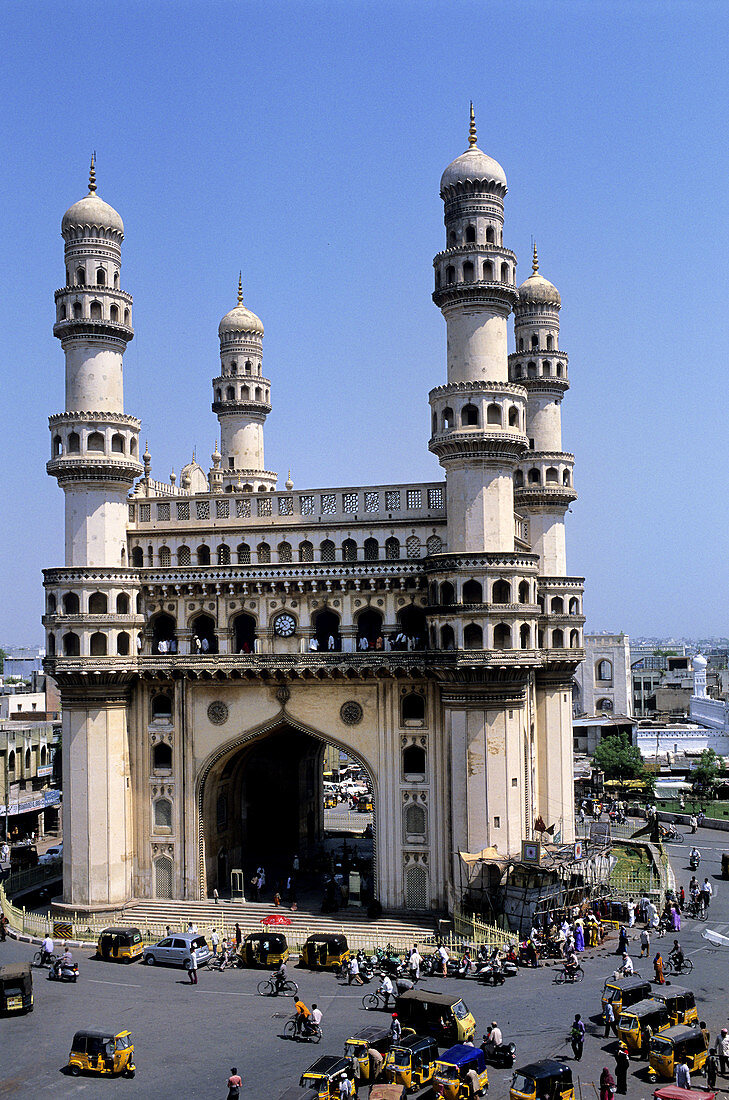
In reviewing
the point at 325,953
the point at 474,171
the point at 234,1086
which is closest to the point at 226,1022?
the point at 325,953

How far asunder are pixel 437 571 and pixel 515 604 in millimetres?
3250

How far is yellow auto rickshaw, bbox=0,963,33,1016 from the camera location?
109 ft

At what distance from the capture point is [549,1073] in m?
25.1

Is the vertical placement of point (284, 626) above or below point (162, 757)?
above

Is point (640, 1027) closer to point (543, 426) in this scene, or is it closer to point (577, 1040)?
point (577, 1040)

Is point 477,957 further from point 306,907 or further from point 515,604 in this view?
point 515,604

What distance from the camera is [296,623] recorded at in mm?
46375

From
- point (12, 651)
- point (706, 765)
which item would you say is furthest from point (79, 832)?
point (12, 651)

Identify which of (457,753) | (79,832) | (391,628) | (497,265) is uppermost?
(497,265)

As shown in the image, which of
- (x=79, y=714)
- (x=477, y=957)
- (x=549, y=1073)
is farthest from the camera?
(x=79, y=714)

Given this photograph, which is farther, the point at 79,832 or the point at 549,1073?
the point at 79,832

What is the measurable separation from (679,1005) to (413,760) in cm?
1645

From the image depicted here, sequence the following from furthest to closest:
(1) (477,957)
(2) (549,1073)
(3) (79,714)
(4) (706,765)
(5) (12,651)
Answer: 1. (5) (12,651)
2. (4) (706,765)
3. (3) (79,714)
4. (1) (477,957)
5. (2) (549,1073)

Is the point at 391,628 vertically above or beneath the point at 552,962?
above
